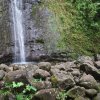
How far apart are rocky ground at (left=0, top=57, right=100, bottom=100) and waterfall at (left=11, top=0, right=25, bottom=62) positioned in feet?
7.48

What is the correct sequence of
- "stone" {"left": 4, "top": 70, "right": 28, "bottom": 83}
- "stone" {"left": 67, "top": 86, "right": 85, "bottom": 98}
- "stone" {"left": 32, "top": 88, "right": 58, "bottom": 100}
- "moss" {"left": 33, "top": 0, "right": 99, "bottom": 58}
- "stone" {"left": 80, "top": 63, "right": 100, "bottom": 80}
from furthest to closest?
"moss" {"left": 33, "top": 0, "right": 99, "bottom": 58}, "stone" {"left": 80, "top": 63, "right": 100, "bottom": 80}, "stone" {"left": 67, "top": 86, "right": 85, "bottom": 98}, "stone" {"left": 4, "top": 70, "right": 28, "bottom": 83}, "stone" {"left": 32, "top": 88, "right": 58, "bottom": 100}

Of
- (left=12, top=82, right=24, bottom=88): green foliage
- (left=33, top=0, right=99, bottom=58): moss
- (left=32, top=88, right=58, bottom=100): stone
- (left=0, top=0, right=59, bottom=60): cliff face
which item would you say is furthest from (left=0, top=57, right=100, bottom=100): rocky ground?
(left=33, top=0, right=99, bottom=58): moss

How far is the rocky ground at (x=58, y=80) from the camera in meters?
5.93

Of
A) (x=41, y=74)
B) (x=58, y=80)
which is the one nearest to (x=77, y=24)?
(x=41, y=74)

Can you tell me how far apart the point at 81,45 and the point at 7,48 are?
2257mm

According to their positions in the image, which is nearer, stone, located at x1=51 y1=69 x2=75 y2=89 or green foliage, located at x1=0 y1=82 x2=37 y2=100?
green foliage, located at x1=0 y1=82 x2=37 y2=100

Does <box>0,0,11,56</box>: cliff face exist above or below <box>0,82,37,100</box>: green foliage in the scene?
above

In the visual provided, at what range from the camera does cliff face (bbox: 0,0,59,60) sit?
9219 millimetres

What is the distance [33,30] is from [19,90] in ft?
12.3

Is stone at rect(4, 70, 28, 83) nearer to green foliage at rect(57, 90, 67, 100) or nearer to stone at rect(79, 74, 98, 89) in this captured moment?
green foliage at rect(57, 90, 67, 100)

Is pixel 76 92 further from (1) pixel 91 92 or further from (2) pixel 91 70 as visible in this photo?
(2) pixel 91 70

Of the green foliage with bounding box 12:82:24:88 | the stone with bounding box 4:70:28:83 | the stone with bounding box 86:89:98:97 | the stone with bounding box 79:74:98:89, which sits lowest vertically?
the stone with bounding box 86:89:98:97

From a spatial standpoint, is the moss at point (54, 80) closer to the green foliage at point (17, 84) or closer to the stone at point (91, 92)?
the stone at point (91, 92)

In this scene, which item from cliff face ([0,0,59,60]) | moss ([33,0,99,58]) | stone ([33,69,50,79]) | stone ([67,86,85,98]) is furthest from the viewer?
moss ([33,0,99,58])
